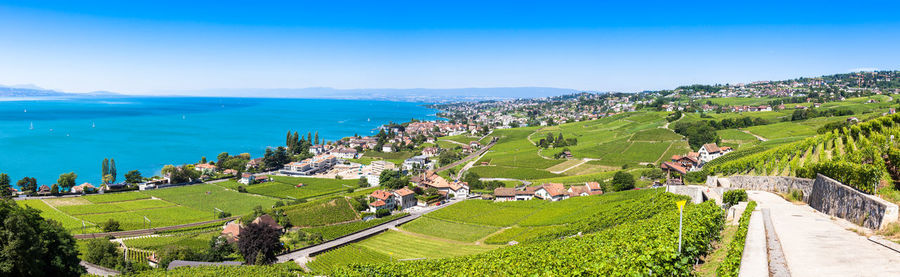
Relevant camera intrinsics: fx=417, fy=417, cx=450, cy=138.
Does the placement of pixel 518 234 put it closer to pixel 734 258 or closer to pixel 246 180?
pixel 734 258

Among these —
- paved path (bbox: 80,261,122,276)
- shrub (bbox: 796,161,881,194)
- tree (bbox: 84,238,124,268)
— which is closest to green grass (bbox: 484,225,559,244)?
shrub (bbox: 796,161,881,194)

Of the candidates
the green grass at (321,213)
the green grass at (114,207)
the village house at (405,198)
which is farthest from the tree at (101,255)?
the village house at (405,198)

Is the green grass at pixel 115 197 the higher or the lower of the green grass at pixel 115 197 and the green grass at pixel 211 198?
the higher

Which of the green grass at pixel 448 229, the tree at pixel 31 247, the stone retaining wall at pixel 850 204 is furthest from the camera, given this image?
the green grass at pixel 448 229

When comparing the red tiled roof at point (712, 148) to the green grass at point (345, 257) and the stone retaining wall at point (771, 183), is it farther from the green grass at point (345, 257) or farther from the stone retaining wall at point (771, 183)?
the green grass at point (345, 257)

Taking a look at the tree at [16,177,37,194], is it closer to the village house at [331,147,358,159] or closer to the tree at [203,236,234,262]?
the tree at [203,236,234,262]

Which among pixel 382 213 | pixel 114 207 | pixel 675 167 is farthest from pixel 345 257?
pixel 675 167

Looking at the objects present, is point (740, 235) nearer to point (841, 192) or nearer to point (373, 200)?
point (841, 192)
